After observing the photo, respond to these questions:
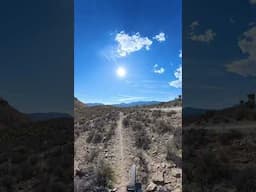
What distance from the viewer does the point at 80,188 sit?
4836mm

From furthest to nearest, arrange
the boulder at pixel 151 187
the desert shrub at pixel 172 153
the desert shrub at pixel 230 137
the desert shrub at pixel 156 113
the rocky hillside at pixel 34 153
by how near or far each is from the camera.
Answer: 1. the desert shrub at pixel 156 113
2. the desert shrub at pixel 172 153
3. the boulder at pixel 151 187
4. the desert shrub at pixel 230 137
5. the rocky hillside at pixel 34 153

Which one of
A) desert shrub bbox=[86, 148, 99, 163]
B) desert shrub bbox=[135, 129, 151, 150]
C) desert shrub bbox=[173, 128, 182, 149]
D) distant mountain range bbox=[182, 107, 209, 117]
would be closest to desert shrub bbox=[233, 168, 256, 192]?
distant mountain range bbox=[182, 107, 209, 117]

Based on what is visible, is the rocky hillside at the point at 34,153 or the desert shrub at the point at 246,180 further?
the rocky hillside at the point at 34,153

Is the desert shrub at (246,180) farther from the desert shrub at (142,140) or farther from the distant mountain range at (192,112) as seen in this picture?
the desert shrub at (142,140)

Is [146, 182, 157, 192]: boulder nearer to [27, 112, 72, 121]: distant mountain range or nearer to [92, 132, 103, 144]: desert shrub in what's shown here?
[92, 132, 103, 144]: desert shrub

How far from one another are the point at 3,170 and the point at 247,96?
8.15 feet

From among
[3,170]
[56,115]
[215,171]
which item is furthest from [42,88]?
[215,171]

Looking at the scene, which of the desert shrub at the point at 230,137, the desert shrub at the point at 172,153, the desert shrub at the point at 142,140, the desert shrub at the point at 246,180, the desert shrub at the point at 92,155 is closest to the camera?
the desert shrub at the point at 246,180

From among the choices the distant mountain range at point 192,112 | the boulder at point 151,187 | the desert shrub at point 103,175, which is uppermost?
the distant mountain range at point 192,112

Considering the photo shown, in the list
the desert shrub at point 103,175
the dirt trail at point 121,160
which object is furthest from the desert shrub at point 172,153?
the desert shrub at point 103,175

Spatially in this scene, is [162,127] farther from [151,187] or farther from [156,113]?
[151,187]

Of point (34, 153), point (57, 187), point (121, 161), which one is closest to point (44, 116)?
point (34, 153)

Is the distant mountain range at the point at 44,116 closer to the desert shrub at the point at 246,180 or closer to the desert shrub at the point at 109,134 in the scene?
the desert shrub at the point at 109,134

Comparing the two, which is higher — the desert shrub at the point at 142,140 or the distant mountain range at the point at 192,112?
the distant mountain range at the point at 192,112
